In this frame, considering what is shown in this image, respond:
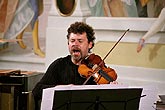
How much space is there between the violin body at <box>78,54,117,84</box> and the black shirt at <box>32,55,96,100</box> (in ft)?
0.28

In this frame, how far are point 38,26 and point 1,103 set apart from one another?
1073mm

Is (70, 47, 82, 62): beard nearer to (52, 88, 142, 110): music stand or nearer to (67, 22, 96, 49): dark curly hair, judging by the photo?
(67, 22, 96, 49): dark curly hair

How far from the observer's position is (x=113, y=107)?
6.11 feet

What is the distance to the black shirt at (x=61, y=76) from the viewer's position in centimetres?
247

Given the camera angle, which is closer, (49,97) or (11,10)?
(49,97)

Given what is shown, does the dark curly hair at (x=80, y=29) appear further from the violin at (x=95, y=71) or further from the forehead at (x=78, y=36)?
the violin at (x=95, y=71)

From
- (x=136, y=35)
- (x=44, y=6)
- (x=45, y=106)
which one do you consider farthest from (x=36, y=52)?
(x=45, y=106)

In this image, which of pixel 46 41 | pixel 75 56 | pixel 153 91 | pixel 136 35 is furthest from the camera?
pixel 46 41

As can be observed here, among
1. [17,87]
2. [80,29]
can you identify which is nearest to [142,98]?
[80,29]

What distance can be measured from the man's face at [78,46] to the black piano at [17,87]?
2.26 ft

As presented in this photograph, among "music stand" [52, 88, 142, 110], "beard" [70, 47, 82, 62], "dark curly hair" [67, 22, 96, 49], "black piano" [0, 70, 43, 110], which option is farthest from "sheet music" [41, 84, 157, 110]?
"black piano" [0, 70, 43, 110]

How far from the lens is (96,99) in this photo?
1.83 meters

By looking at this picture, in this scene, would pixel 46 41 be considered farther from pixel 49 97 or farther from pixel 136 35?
pixel 49 97

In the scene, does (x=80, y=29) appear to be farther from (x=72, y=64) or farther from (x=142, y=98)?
(x=142, y=98)
